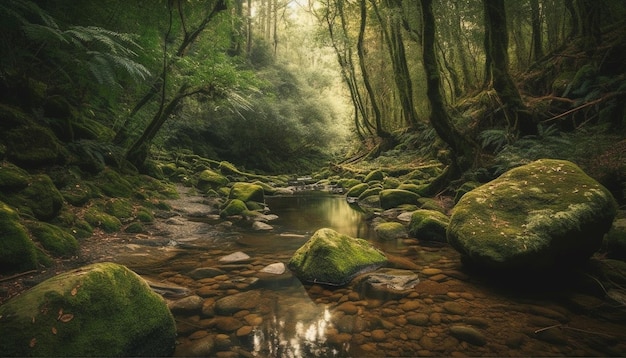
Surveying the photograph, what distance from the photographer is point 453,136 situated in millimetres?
8156

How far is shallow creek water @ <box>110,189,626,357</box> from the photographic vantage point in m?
2.61

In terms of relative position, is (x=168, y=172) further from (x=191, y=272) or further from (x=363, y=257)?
(x=363, y=257)

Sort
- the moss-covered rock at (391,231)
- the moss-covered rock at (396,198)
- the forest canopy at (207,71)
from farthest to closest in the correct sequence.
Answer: the moss-covered rock at (396,198) < the moss-covered rock at (391,231) < the forest canopy at (207,71)

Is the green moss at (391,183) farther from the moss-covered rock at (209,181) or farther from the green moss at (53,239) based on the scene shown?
the green moss at (53,239)

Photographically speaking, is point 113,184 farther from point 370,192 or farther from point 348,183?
point 348,183

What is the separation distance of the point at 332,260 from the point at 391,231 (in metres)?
2.54

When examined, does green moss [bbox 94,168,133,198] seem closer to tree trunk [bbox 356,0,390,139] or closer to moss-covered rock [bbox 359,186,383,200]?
moss-covered rock [bbox 359,186,383,200]

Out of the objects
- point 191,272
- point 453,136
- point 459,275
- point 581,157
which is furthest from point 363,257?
point 453,136

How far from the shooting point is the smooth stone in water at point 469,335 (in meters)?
2.66

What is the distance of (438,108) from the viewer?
7.96 m

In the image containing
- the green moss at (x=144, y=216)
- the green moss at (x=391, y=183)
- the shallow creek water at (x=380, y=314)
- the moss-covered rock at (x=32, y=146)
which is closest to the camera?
the shallow creek water at (x=380, y=314)

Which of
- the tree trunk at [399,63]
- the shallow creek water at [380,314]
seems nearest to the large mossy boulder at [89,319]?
the shallow creek water at [380,314]

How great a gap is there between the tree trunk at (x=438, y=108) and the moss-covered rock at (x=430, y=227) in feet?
8.54

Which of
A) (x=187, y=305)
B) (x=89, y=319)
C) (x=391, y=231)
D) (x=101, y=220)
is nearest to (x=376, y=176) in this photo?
(x=391, y=231)
